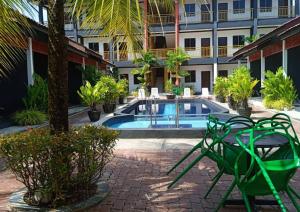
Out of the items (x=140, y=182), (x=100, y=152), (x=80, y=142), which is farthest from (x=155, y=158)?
(x=80, y=142)

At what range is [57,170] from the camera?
12.9 ft

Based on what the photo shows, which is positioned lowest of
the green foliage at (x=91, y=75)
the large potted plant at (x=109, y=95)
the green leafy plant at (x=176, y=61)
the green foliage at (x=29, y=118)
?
the green foliage at (x=29, y=118)

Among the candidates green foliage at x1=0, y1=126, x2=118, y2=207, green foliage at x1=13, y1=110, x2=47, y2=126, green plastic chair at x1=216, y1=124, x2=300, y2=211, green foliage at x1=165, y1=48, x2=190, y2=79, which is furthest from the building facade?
green plastic chair at x1=216, y1=124, x2=300, y2=211

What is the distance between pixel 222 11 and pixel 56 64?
32.5 metres

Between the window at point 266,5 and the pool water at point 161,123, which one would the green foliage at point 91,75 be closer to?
the pool water at point 161,123

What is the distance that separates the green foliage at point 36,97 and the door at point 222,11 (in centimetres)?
2543

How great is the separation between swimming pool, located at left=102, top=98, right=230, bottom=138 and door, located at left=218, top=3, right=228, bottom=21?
1424 centimetres

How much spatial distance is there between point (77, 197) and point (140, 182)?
125cm

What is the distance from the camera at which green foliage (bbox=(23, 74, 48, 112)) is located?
39.8 ft

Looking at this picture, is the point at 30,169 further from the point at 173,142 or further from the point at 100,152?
the point at 173,142

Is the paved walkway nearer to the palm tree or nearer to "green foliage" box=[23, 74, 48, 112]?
the palm tree

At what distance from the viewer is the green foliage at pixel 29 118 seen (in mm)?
11328

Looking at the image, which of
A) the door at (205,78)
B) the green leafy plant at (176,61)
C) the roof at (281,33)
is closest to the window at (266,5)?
the door at (205,78)

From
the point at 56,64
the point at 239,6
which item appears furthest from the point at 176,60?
the point at 56,64
